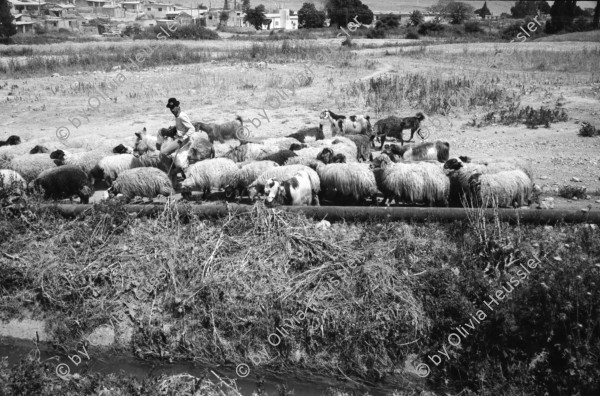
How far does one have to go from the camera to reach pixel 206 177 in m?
9.44

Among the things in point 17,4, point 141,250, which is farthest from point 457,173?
point 17,4

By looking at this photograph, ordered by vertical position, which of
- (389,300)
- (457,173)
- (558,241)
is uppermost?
(457,173)

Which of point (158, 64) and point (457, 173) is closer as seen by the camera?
point (457, 173)

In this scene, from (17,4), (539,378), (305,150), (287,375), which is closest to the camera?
(539,378)

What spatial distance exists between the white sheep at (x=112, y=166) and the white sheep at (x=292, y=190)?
3.12 meters

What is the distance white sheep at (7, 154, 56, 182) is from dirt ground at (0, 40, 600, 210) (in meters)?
1.46

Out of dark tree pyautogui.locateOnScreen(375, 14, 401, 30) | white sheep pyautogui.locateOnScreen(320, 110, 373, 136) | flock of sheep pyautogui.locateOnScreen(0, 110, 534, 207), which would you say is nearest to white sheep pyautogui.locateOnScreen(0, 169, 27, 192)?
flock of sheep pyautogui.locateOnScreen(0, 110, 534, 207)

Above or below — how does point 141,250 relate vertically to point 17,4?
below

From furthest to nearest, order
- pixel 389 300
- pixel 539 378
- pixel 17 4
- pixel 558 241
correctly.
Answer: pixel 17 4
pixel 558 241
pixel 389 300
pixel 539 378

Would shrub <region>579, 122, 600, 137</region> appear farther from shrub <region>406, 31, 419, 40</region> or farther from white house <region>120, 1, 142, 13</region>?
white house <region>120, 1, 142, 13</region>

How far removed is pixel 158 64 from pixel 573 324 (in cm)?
2167

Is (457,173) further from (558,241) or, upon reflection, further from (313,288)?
(313,288)

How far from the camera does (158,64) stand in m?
24.1

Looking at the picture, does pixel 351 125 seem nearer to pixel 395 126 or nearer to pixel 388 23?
pixel 395 126
